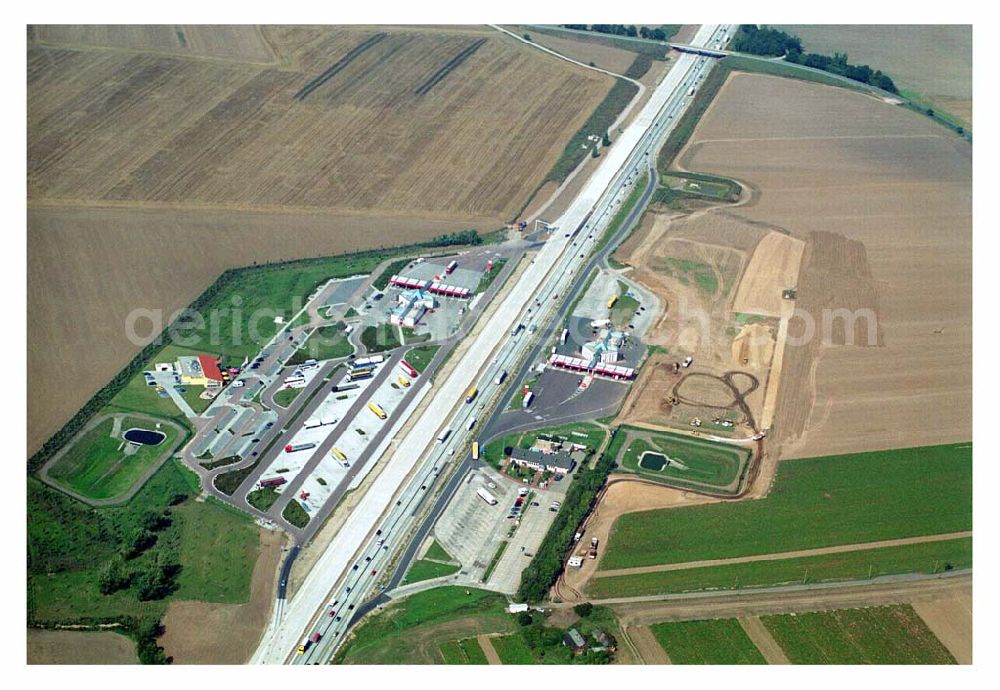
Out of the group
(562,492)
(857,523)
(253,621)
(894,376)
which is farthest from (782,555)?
(253,621)

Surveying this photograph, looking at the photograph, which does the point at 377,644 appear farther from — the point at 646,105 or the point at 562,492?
the point at 646,105

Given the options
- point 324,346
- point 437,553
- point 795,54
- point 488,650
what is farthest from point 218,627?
point 795,54

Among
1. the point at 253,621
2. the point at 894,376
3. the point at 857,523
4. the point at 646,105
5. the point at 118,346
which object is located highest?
the point at 646,105

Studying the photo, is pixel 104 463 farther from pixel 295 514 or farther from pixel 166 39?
pixel 166 39

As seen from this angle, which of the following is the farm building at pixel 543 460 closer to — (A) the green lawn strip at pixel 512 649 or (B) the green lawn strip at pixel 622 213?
(A) the green lawn strip at pixel 512 649

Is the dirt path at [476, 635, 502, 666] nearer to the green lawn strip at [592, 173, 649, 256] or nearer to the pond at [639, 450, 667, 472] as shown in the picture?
the pond at [639, 450, 667, 472]

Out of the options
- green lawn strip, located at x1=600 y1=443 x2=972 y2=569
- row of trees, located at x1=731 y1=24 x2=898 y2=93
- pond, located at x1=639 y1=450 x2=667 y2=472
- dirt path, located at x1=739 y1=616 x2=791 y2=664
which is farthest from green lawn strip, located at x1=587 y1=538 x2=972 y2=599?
row of trees, located at x1=731 y1=24 x2=898 y2=93
